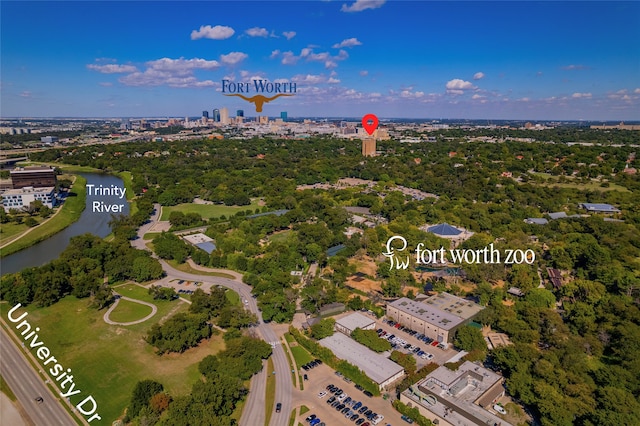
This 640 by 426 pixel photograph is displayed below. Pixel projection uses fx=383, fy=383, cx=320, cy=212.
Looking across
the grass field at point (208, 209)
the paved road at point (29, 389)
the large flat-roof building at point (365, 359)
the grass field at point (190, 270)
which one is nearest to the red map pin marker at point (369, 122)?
the grass field at point (208, 209)

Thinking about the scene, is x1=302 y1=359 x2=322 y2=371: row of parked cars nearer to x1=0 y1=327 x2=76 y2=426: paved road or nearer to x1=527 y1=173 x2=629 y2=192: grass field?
x1=0 y1=327 x2=76 y2=426: paved road

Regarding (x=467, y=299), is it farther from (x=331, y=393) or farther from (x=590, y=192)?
(x=590, y=192)

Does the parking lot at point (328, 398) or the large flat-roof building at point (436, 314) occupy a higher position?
the large flat-roof building at point (436, 314)

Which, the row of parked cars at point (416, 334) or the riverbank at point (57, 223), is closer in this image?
the row of parked cars at point (416, 334)

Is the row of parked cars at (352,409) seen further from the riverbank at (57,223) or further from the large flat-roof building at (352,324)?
the riverbank at (57,223)

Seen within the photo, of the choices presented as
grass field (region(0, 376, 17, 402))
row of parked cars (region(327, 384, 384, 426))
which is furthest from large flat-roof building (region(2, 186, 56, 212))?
row of parked cars (region(327, 384, 384, 426))

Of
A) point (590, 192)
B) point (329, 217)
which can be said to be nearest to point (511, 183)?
point (590, 192)
